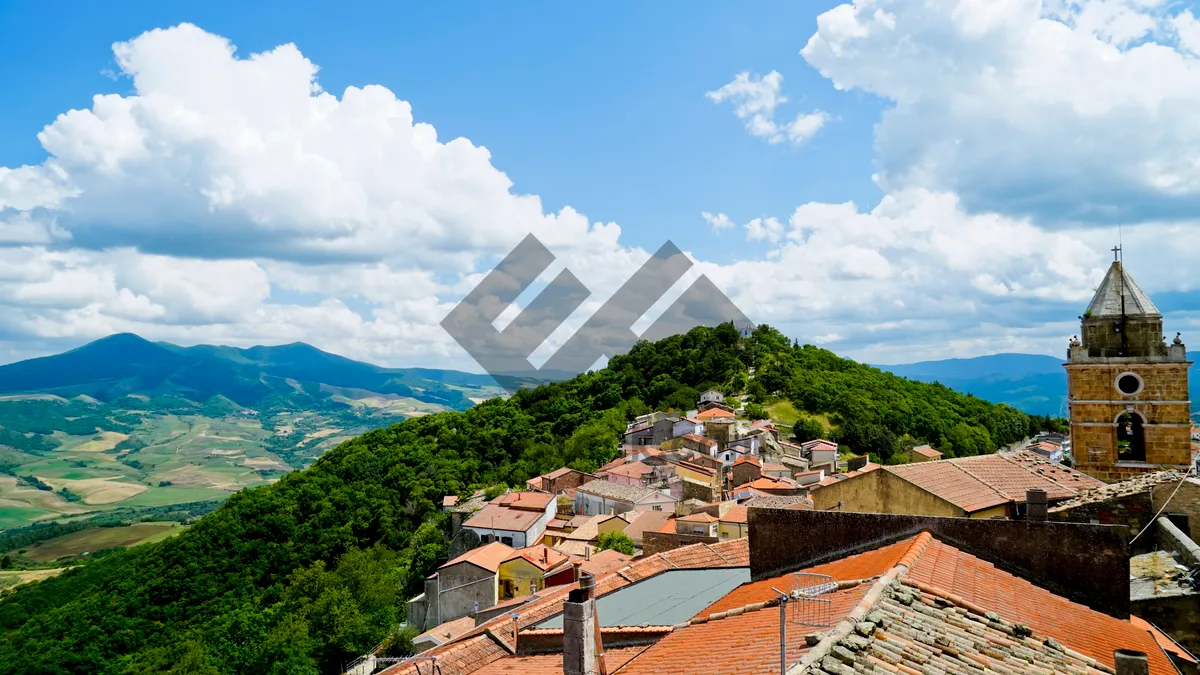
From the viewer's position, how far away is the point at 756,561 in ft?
29.3

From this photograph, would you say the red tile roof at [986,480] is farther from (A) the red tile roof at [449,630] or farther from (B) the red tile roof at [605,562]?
(A) the red tile roof at [449,630]

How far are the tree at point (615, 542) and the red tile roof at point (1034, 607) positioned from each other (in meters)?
26.0

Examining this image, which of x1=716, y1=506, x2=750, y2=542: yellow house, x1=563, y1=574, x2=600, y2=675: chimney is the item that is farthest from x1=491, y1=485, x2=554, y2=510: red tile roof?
x1=563, y1=574, x2=600, y2=675: chimney

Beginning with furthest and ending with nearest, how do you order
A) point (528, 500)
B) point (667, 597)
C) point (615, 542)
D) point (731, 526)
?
point (528, 500) < point (615, 542) < point (731, 526) < point (667, 597)

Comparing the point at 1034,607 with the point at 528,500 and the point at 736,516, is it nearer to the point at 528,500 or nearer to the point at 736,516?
the point at 736,516

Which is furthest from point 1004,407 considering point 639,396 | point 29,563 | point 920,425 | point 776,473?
point 29,563

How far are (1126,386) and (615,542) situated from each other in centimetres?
2328

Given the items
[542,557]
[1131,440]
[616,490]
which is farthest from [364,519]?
[1131,440]

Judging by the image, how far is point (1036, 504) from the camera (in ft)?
29.3

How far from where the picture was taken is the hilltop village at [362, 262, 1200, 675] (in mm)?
5641

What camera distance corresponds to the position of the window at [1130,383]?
14.3 meters

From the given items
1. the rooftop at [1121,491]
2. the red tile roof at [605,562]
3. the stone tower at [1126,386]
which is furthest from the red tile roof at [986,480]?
the red tile roof at [605,562]

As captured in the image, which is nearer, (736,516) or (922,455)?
(736,516)

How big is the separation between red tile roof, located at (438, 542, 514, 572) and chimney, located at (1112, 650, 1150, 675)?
30.7 metres
